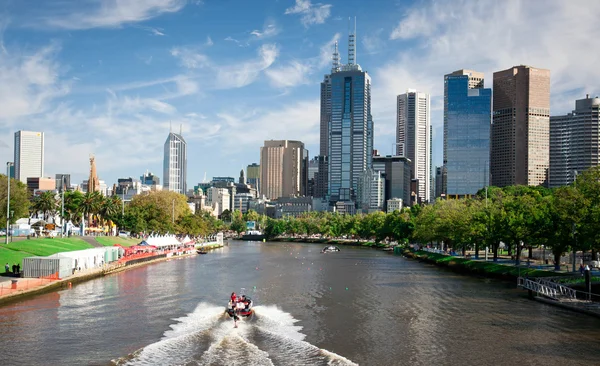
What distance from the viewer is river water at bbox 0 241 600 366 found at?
42.3 meters

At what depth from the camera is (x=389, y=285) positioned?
8500cm

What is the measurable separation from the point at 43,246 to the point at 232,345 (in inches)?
2542

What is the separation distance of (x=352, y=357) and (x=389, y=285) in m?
43.5

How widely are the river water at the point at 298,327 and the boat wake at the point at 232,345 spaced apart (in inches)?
3.4

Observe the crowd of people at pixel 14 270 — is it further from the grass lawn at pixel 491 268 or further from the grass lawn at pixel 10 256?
the grass lawn at pixel 491 268

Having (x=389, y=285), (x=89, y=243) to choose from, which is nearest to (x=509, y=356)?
(x=389, y=285)

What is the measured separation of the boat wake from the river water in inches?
3.4

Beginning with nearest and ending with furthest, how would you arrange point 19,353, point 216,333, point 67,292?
point 19,353 → point 216,333 → point 67,292

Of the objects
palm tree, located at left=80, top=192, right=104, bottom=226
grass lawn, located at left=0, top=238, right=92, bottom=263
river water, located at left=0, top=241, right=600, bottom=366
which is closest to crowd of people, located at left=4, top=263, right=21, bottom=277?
river water, located at left=0, top=241, right=600, bottom=366

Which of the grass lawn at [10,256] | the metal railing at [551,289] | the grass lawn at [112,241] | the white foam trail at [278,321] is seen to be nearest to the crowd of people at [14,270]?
the grass lawn at [10,256]

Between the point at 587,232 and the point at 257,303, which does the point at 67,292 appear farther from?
the point at 587,232

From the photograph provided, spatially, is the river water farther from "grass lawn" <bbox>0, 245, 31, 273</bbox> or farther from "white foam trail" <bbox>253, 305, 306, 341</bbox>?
"grass lawn" <bbox>0, 245, 31, 273</bbox>

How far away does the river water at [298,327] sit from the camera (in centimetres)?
4234

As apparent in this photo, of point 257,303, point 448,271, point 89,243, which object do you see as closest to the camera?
point 257,303
